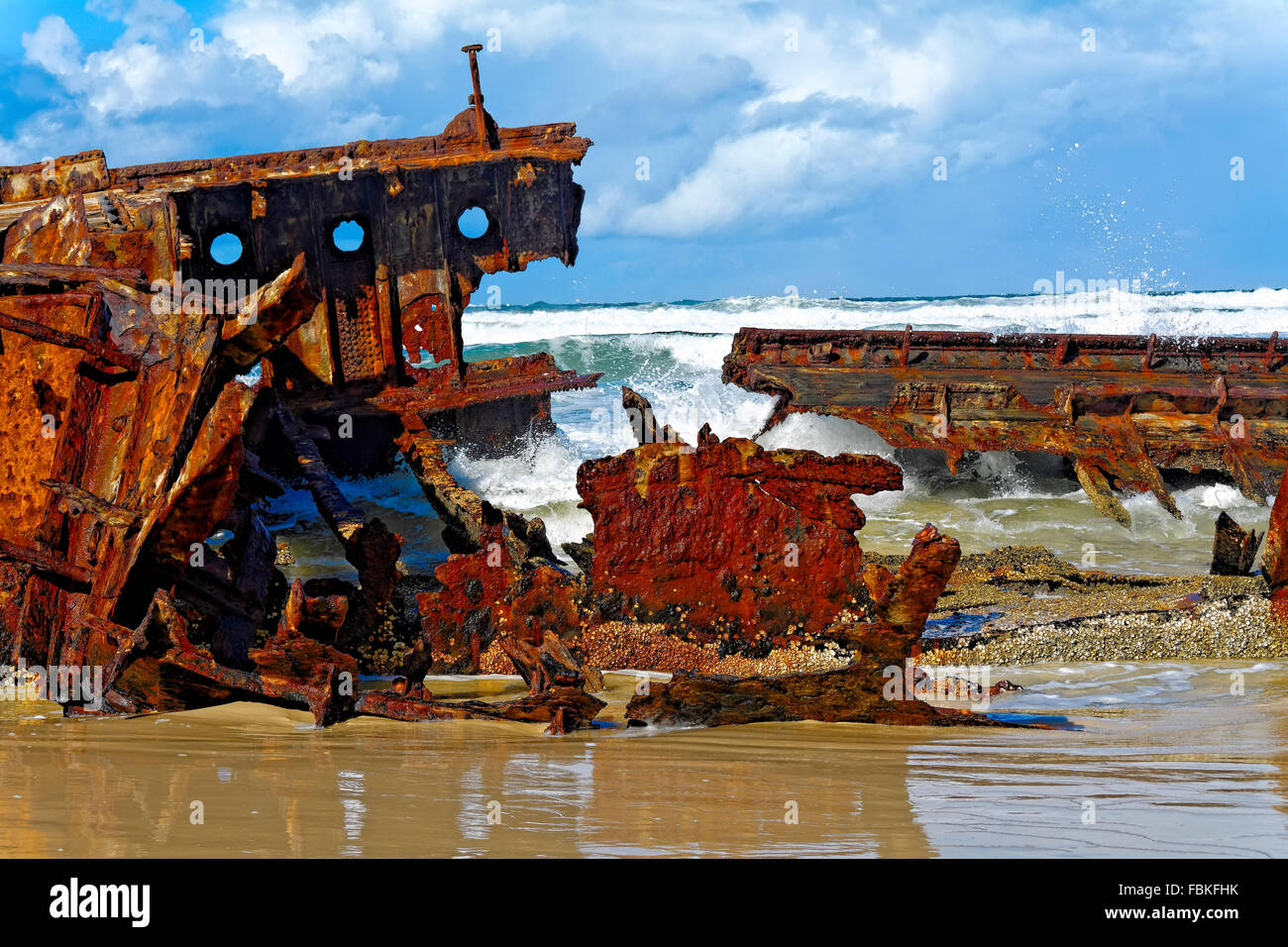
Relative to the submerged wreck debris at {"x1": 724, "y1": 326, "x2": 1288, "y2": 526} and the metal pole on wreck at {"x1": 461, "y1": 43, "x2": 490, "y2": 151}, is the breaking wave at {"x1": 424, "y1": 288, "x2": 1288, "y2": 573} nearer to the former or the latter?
the submerged wreck debris at {"x1": 724, "y1": 326, "x2": 1288, "y2": 526}

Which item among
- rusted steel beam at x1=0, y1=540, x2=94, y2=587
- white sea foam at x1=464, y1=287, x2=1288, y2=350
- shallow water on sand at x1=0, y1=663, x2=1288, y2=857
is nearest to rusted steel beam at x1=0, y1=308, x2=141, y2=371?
rusted steel beam at x1=0, y1=540, x2=94, y2=587

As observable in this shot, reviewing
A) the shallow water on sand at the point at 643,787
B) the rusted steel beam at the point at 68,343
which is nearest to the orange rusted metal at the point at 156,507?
the rusted steel beam at the point at 68,343

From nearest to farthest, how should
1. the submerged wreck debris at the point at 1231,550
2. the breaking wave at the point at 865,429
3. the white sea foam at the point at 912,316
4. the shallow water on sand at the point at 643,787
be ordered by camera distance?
1. the shallow water on sand at the point at 643,787
2. the submerged wreck debris at the point at 1231,550
3. the breaking wave at the point at 865,429
4. the white sea foam at the point at 912,316

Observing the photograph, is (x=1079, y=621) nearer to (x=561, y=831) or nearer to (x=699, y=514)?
(x=699, y=514)

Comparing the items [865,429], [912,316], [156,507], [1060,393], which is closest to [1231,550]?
[1060,393]

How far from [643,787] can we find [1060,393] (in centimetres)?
654

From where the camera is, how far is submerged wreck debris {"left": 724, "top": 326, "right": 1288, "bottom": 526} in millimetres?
8453

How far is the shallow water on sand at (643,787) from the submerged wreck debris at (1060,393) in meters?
4.26

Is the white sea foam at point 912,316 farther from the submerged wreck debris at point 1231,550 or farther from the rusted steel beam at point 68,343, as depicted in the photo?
the rusted steel beam at point 68,343

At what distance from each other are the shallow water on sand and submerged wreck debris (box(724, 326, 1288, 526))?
14.0ft

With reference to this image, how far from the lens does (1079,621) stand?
218 inches

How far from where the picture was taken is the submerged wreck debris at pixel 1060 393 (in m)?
8.45

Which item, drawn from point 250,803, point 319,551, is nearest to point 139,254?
point 319,551

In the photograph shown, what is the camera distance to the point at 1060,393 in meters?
8.72
